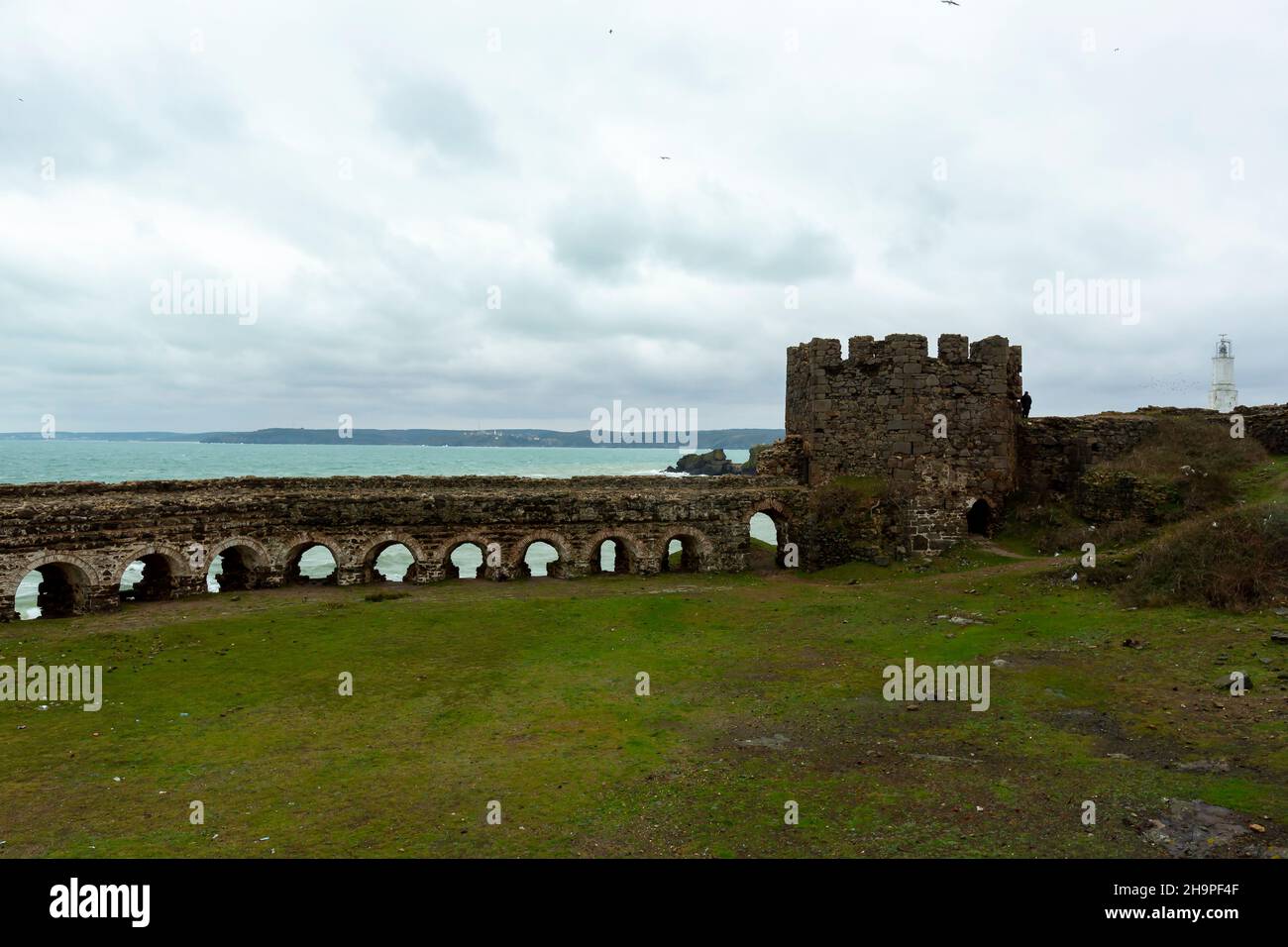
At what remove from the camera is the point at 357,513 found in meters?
24.8

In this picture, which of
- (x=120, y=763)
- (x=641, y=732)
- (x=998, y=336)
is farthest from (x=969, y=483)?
(x=120, y=763)

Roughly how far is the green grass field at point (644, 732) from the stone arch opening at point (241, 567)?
4075mm

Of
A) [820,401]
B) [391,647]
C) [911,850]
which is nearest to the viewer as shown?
[911,850]

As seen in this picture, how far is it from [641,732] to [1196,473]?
61.9 feet

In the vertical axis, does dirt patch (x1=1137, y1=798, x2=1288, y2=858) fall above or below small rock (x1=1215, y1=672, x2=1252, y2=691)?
below

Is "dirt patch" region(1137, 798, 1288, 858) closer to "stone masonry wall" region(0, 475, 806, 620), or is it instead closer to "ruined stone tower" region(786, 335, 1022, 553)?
"ruined stone tower" region(786, 335, 1022, 553)

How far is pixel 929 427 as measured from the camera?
82.5 feet

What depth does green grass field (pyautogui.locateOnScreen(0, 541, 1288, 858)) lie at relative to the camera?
28.2 ft

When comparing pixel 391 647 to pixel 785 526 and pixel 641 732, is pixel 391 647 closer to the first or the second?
pixel 641 732

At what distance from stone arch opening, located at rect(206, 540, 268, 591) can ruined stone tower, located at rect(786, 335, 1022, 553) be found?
1922 cm

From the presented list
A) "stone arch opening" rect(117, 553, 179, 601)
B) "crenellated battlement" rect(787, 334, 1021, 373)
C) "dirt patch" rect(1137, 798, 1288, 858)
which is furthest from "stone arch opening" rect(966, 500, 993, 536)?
"stone arch opening" rect(117, 553, 179, 601)

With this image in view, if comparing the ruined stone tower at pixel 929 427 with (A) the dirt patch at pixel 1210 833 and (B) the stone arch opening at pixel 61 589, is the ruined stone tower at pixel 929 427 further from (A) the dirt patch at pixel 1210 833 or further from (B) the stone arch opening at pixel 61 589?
(B) the stone arch opening at pixel 61 589

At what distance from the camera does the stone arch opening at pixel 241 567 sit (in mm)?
23812

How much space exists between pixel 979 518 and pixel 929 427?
4023 millimetres
